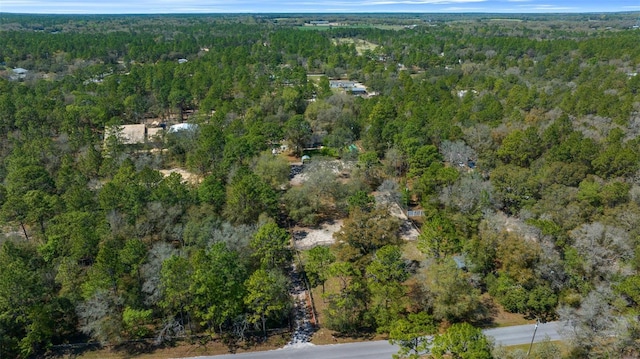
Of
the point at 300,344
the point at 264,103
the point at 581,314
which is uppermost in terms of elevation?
the point at 264,103

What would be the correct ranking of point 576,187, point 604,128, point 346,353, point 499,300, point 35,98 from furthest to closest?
point 35,98 → point 604,128 → point 576,187 → point 499,300 → point 346,353

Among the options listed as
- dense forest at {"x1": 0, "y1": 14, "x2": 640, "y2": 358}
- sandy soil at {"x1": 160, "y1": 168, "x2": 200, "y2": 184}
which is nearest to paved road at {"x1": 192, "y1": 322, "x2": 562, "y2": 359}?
dense forest at {"x1": 0, "y1": 14, "x2": 640, "y2": 358}

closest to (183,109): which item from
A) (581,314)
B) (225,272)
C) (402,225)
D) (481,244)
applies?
(402,225)

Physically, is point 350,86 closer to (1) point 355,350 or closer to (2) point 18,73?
(1) point 355,350

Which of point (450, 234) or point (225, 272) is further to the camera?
point (450, 234)

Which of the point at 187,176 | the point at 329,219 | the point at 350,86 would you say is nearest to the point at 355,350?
the point at 329,219

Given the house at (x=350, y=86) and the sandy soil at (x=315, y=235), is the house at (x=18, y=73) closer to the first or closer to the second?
the house at (x=350, y=86)

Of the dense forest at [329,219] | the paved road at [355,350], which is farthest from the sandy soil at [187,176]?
the paved road at [355,350]

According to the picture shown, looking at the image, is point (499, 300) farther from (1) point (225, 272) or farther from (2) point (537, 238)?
(1) point (225, 272)
